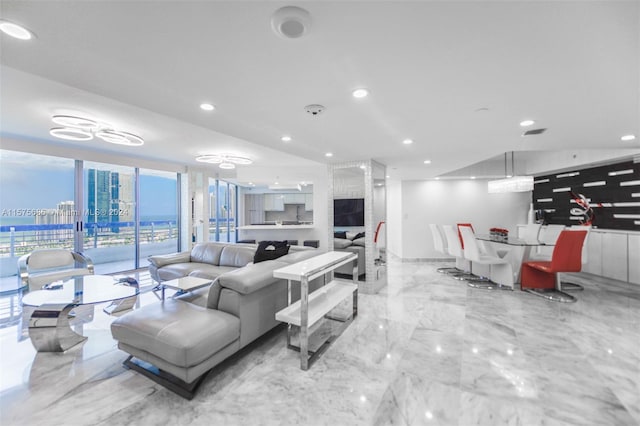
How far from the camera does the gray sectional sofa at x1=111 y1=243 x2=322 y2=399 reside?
1.86m

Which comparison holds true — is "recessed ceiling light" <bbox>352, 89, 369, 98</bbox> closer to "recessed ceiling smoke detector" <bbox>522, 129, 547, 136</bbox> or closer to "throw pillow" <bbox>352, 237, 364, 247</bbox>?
"recessed ceiling smoke detector" <bbox>522, 129, 547, 136</bbox>

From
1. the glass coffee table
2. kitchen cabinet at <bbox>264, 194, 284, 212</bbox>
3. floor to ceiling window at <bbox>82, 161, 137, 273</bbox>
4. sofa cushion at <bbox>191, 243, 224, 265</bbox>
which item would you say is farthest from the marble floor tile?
kitchen cabinet at <bbox>264, 194, 284, 212</bbox>

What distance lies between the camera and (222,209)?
29.6ft

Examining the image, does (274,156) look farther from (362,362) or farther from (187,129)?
(362,362)

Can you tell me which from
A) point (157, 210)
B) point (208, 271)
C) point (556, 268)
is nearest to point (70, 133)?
point (208, 271)

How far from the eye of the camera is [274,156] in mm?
5695

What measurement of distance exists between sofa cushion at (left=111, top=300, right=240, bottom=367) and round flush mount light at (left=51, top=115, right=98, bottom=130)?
2682mm

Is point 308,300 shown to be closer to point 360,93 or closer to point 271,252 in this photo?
point 271,252

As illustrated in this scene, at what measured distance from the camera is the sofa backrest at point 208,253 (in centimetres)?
477

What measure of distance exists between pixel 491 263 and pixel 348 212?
2664 mm

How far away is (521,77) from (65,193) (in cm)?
733

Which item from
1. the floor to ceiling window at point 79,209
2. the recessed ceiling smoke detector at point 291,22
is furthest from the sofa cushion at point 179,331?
the floor to ceiling window at point 79,209

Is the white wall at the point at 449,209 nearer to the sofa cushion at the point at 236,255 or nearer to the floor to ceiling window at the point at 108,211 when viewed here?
the sofa cushion at the point at 236,255

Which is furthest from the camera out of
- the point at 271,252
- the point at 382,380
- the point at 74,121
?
the point at 271,252
